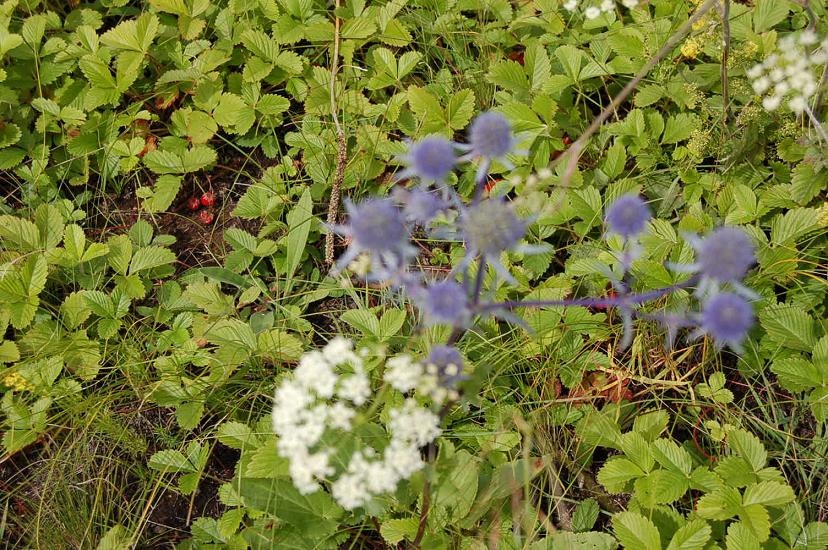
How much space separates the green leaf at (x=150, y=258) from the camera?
3.17 metres

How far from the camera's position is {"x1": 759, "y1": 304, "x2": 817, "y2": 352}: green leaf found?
8.68ft

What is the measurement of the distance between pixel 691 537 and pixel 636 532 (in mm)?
167

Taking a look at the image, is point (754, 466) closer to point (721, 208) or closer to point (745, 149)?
point (721, 208)

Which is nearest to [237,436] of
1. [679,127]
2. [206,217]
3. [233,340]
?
[233,340]

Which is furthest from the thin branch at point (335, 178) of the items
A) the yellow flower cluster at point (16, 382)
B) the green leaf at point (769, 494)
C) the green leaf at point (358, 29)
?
the green leaf at point (769, 494)

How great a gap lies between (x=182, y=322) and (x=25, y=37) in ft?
5.81

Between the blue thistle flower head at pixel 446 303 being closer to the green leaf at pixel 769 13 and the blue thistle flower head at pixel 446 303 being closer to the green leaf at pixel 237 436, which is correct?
the green leaf at pixel 237 436

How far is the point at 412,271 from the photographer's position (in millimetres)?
3211

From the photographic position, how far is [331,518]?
233 centimetres

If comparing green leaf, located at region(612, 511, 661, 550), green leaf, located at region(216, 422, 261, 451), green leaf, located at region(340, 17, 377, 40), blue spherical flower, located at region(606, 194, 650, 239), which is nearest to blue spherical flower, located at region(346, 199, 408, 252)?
blue spherical flower, located at region(606, 194, 650, 239)

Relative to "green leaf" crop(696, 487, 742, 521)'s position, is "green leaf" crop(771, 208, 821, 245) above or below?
above

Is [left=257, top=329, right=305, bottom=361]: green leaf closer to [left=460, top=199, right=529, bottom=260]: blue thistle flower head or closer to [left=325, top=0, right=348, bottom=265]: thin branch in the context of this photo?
[left=325, top=0, right=348, bottom=265]: thin branch

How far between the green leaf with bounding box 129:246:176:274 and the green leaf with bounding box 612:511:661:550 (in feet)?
6.97

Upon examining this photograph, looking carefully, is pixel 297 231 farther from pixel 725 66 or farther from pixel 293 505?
pixel 725 66
